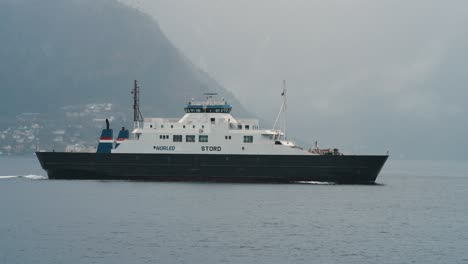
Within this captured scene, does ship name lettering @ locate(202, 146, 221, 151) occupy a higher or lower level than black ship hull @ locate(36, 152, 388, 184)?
higher

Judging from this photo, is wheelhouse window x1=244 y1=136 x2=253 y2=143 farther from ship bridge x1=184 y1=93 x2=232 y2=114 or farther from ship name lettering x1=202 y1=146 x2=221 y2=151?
ship bridge x1=184 y1=93 x2=232 y2=114

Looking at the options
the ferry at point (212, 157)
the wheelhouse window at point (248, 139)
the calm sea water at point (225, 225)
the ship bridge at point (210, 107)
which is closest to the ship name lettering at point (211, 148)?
the ferry at point (212, 157)

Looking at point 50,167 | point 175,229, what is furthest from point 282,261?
point 50,167

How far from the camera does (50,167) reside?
205ft

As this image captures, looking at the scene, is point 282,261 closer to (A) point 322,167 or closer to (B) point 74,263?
(B) point 74,263

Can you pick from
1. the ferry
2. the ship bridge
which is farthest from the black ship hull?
the ship bridge

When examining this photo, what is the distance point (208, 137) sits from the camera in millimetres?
60250

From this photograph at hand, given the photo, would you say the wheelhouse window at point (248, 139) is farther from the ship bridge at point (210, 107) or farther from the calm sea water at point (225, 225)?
the calm sea water at point (225, 225)

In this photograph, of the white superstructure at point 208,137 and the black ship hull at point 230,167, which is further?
the white superstructure at point 208,137

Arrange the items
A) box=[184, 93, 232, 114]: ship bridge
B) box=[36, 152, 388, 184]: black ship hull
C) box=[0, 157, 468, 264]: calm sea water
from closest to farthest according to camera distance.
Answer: box=[0, 157, 468, 264]: calm sea water, box=[36, 152, 388, 184]: black ship hull, box=[184, 93, 232, 114]: ship bridge

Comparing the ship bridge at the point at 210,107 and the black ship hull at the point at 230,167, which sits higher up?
the ship bridge at the point at 210,107

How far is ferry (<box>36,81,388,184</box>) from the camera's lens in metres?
59.2

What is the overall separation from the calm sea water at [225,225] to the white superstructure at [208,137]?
2919 millimetres

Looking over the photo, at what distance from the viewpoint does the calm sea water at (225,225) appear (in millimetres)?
32469
